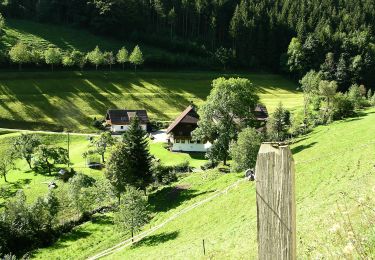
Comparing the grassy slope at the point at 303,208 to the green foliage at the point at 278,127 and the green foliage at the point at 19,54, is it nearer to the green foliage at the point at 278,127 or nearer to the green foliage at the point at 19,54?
the green foliage at the point at 278,127

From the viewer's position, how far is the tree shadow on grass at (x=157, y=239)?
31.2 metres

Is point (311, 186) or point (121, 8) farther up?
point (121, 8)

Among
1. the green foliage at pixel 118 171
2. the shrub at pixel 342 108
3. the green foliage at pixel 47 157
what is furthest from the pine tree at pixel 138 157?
the shrub at pixel 342 108

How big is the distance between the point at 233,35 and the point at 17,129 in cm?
6582

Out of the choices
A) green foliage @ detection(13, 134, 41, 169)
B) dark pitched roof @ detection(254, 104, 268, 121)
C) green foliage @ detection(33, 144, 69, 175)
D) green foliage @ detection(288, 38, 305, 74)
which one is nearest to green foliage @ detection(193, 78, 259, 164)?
dark pitched roof @ detection(254, 104, 268, 121)

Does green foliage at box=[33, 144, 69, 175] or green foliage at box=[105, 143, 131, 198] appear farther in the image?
green foliage at box=[33, 144, 69, 175]

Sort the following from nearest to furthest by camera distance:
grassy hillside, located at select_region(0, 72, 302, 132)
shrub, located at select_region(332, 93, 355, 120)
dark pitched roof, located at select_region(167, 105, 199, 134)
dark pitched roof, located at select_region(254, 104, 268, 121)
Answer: shrub, located at select_region(332, 93, 355, 120) → dark pitched roof, located at select_region(167, 105, 199, 134) → dark pitched roof, located at select_region(254, 104, 268, 121) → grassy hillside, located at select_region(0, 72, 302, 132)

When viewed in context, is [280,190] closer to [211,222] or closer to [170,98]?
[211,222]

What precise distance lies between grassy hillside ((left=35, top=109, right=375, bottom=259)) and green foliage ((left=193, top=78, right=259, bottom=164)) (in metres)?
7.02

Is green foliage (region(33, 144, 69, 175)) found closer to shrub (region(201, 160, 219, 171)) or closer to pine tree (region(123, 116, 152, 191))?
pine tree (region(123, 116, 152, 191))

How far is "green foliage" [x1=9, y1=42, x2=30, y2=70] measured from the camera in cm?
9300

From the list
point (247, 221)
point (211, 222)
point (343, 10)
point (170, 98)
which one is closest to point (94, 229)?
point (211, 222)

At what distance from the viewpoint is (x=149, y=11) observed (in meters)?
122

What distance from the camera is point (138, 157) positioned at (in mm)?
48156
